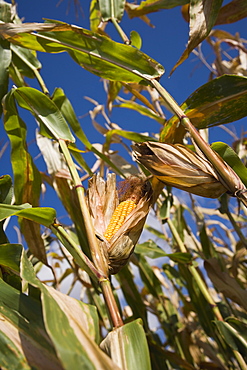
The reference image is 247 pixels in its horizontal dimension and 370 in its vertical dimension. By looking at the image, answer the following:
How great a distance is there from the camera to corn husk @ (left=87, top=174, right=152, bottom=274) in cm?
88

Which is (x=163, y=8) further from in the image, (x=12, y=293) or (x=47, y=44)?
(x=12, y=293)

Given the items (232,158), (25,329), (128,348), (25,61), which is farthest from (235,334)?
(25,61)

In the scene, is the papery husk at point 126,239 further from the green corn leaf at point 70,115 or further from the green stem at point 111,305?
the green corn leaf at point 70,115

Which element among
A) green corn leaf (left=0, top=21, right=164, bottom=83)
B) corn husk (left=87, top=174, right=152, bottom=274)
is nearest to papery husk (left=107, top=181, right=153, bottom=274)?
corn husk (left=87, top=174, right=152, bottom=274)

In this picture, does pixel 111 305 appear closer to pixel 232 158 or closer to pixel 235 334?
pixel 232 158

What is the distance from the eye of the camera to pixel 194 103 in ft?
3.70

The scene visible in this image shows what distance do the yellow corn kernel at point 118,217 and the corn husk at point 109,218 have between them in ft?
0.05

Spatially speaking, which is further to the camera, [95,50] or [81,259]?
[95,50]

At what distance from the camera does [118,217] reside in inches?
38.7

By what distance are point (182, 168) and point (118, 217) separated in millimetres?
227

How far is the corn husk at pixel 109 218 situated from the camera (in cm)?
88

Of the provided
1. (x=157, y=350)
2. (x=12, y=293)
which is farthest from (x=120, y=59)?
(x=157, y=350)

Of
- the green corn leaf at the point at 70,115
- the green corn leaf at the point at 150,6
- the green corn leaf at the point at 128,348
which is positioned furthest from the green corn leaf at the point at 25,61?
the green corn leaf at the point at 128,348

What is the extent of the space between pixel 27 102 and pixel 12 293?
0.76m
